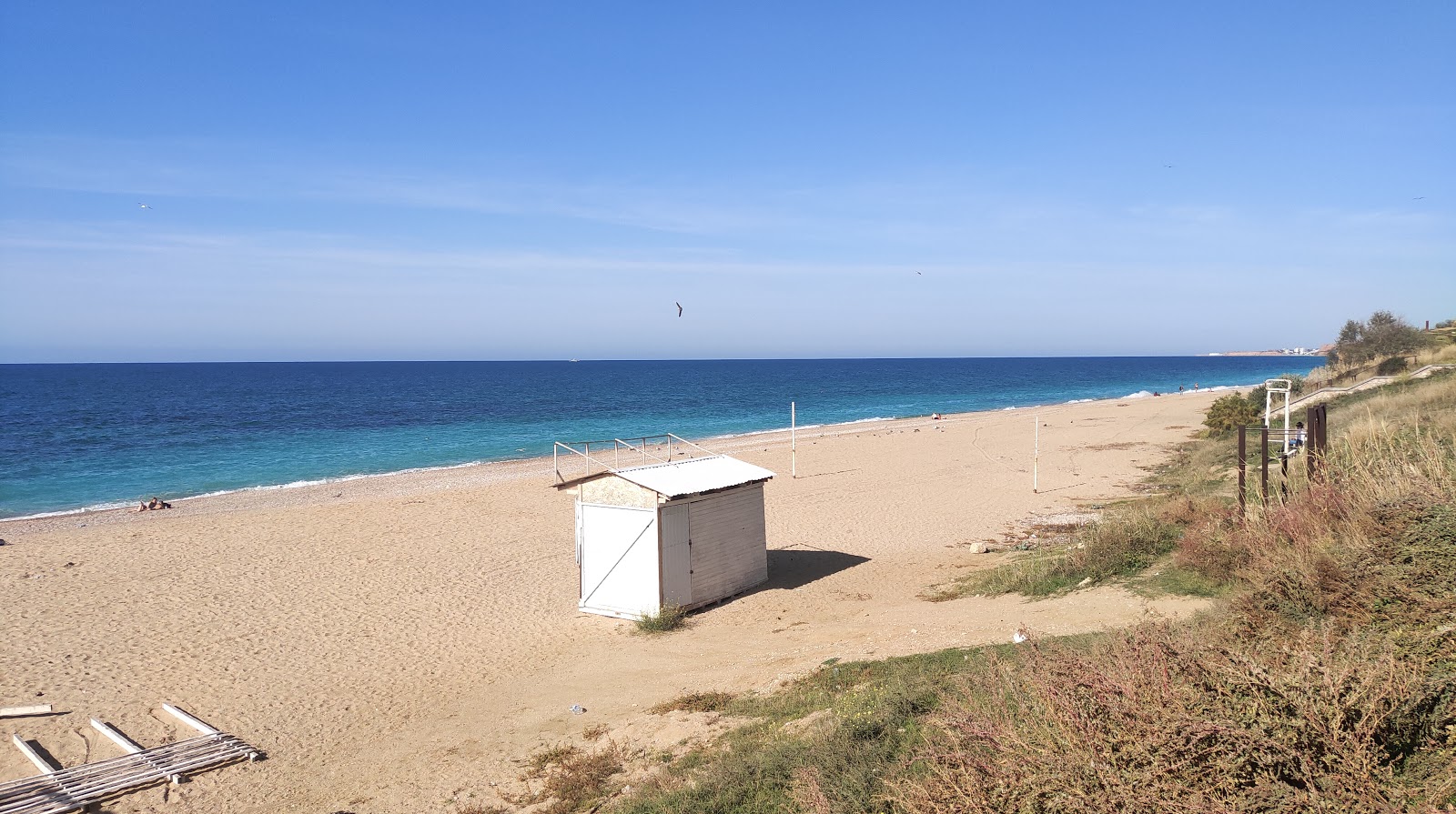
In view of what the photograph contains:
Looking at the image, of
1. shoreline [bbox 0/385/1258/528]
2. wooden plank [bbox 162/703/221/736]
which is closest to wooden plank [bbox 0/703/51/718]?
wooden plank [bbox 162/703/221/736]

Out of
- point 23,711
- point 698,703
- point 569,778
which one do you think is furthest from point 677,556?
point 23,711

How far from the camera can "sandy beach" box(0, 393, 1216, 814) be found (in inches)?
Answer: 356

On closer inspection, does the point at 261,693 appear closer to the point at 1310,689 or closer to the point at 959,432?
the point at 1310,689

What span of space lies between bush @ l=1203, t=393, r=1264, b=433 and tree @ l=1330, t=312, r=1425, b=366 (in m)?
14.7

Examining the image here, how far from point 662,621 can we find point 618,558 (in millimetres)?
1375

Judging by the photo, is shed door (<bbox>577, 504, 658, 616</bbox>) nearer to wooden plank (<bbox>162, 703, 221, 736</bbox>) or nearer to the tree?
wooden plank (<bbox>162, 703, 221, 736</bbox>)

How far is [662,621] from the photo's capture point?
12.9 meters

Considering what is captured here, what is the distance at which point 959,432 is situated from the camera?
42.0m

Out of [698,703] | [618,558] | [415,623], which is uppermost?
[618,558]

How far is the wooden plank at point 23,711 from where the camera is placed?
9.88 meters

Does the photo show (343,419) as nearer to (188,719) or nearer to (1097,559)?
(188,719)

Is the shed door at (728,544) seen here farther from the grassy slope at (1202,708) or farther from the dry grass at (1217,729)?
the dry grass at (1217,729)

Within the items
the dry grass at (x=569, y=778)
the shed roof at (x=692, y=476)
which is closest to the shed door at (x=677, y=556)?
the shed roof at (x=692, y=476)

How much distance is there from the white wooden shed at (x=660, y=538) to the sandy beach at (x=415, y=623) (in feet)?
1.94
